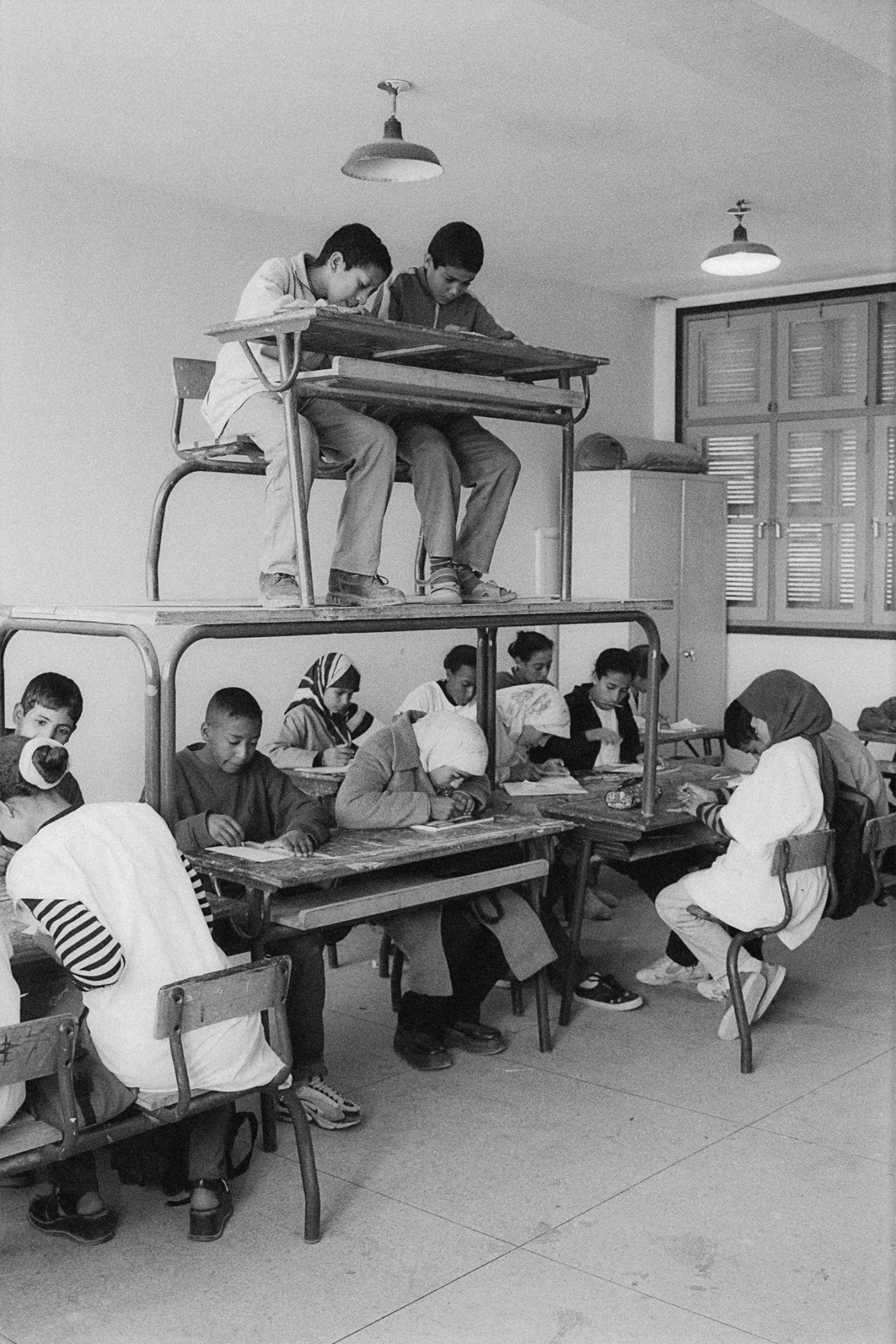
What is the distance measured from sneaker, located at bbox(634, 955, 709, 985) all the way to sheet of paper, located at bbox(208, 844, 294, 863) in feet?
6.02

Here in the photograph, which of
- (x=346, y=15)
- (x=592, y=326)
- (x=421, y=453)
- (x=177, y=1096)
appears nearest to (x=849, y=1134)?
(x=177, y=1096)

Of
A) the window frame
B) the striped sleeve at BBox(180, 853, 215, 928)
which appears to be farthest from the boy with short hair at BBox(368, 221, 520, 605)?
the window frame

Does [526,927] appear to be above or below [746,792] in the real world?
below

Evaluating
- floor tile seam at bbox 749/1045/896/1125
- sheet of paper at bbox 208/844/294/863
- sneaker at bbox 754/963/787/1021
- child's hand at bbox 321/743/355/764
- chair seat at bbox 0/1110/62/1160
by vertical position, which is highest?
sheet of paper at bbox 208/844/294/863

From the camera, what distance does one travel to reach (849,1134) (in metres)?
3.76

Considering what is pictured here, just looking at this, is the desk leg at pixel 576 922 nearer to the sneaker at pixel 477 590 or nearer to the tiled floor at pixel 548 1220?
the tiled floor at pixel 548 1220

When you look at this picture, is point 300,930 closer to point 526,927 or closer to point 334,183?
point 526,927

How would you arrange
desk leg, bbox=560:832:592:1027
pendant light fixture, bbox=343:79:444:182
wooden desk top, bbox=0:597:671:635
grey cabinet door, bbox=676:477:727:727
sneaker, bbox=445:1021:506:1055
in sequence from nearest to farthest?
wooden desk top, bbox=0:597:671:635, sneaker, bbox=445:1021:506:1055, desk leg, bbox=560:832:592:1027, pendant light fixture, bbox=343:79:444:182, grey cabinet door, bbox=676:477:727:727

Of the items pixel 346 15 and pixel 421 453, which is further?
pixel 346 15

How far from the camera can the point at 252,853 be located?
151 inches

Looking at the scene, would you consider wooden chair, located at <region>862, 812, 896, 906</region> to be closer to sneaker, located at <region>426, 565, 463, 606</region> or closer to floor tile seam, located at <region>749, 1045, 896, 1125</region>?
floor tile seam, located at <region>749, 1045, 896, 1125</region>

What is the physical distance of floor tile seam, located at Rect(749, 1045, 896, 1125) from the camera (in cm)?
390

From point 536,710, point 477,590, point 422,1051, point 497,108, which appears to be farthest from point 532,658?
point 422,1051

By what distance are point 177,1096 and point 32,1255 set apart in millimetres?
538
